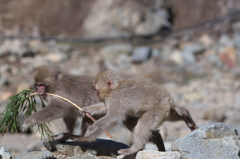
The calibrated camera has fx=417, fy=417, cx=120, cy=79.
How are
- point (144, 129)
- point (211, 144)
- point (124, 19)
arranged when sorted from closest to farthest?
1. point (211, 144)
2. point (144, 129)
3. point (124, 19)

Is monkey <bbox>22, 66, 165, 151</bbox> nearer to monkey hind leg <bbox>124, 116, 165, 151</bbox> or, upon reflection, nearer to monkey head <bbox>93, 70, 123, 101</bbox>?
monkey head <bbox>93, 70, 123, 101</bbox>

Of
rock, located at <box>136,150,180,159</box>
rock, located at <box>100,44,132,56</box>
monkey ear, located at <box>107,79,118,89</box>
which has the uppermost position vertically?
rock, located at <box>100,44,132,56</box>

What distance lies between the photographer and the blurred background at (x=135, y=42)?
1440cm

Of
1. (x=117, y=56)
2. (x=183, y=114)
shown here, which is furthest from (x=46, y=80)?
(x=117, y=56)

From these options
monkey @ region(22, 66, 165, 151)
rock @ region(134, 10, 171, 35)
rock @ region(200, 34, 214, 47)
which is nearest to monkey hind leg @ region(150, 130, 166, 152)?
monkey @ region(22, 66, 165, 151)

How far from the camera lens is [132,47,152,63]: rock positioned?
1602 centimetres

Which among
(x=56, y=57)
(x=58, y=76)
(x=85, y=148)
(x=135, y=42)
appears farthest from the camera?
(x=135, y=42)

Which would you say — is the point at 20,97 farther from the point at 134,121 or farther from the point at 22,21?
the point at 22,21

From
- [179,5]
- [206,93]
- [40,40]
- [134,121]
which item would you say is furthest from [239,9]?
[134,121]

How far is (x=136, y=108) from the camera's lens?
5.21 meters

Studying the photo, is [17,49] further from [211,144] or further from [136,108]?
[211,144]

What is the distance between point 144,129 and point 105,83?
3.05 feet

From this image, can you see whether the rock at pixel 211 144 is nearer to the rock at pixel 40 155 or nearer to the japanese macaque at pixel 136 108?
the japanese macaque at pixel 136 108

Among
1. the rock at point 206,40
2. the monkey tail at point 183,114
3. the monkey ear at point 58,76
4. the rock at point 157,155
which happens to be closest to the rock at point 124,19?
the rock at point 206,40
